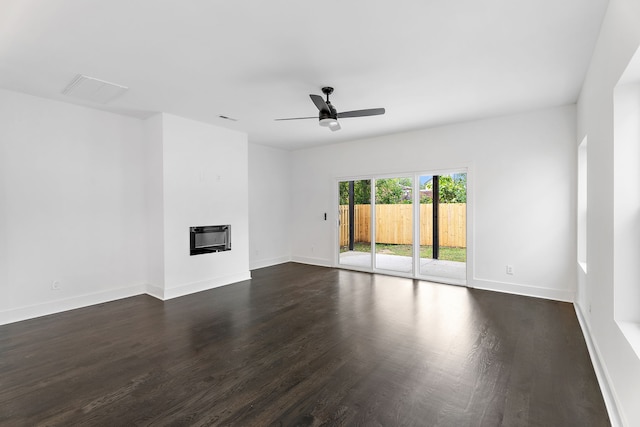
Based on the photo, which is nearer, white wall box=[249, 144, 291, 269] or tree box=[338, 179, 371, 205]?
tree box=[338, 179, 371, 205]

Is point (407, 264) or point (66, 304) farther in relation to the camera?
point (407, 264)

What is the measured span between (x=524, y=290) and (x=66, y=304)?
6.37 meters

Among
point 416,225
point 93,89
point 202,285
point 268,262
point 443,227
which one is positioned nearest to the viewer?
point 93,89

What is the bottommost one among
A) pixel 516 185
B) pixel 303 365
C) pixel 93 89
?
pixel 303 365

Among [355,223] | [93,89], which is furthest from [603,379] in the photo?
[93,89]

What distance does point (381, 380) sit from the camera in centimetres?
233

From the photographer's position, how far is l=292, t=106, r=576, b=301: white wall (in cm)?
421

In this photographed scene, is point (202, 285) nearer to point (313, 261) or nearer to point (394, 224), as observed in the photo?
point (313, 261)

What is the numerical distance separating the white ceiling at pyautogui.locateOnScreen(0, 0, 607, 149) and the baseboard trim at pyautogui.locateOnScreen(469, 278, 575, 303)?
2.59 m

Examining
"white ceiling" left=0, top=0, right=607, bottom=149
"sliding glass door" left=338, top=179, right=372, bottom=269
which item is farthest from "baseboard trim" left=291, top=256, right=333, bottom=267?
"white ceiling" left=0, top=0, right=607, bottom=149

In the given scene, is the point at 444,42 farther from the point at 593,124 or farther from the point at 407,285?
the point at 407,285

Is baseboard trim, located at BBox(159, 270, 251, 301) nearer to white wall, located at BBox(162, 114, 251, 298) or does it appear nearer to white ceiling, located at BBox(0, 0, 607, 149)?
white wall, located at BBox(162, 114, 251, 298)

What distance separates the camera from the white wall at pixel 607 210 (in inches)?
66.5

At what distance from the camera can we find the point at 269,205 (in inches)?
271
